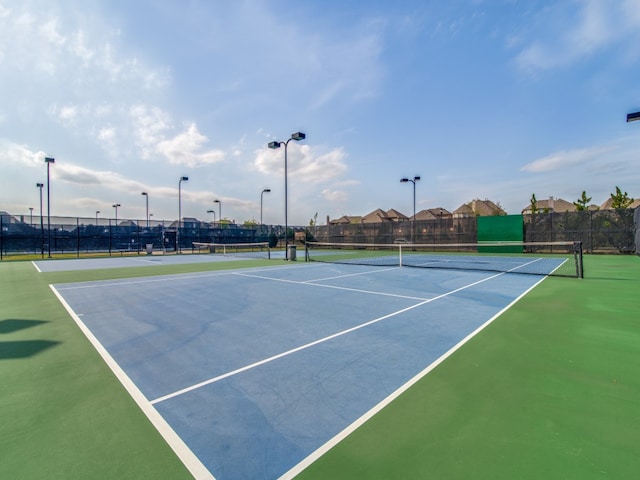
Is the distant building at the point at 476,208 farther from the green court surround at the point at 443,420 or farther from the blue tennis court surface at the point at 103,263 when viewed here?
the green court surround at the point at 443,420

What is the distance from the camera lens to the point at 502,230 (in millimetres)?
26938

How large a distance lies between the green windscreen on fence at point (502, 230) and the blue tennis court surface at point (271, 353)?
20.5m

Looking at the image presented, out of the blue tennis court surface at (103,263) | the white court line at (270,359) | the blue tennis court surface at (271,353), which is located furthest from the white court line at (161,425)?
the blue tennis court surface at (103,263)

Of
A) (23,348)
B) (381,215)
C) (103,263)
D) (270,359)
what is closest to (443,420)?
(270,359)

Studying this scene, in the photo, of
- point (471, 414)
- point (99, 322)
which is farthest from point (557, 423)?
point (99, 322)

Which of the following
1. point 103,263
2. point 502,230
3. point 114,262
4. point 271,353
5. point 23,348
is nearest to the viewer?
point 271,353

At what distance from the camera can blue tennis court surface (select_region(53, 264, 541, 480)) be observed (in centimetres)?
248

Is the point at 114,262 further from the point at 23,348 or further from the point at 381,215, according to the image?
the point at 381,215

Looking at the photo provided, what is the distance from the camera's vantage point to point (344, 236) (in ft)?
121

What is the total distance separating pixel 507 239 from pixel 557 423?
2798 centimetres

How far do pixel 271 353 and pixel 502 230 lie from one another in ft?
92.5

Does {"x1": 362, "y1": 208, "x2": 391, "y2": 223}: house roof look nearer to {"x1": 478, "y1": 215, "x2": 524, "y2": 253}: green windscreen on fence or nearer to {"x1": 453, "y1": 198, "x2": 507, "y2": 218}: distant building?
{"x1": 453, "y1": 198, "x2": 507, "y2": 218}: distant building

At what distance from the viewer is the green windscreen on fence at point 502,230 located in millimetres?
26422

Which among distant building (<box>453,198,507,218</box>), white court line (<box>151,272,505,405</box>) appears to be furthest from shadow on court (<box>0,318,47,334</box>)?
distant building (<box>453,198,507,218</box>)
